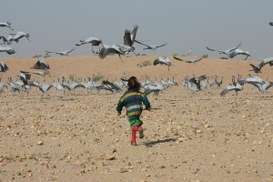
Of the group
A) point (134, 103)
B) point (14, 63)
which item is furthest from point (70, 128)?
point (14, 63)

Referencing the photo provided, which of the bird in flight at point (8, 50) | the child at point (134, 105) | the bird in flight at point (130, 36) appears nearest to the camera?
the child at point (134, 105)

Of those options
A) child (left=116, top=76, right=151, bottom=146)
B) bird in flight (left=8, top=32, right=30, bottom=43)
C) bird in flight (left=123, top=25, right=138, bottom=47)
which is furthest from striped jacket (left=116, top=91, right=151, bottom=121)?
bird in flight (left=8, top=32, right=30, bottom=43)

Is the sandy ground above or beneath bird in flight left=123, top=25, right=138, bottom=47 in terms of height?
beneath

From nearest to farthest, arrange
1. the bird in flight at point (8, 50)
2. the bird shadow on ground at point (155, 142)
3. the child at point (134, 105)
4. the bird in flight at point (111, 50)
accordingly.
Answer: the child at point (134, 105) → the bird shadow on ground at point (155, 142) → the bird in flight at point (111, 50) → the bird in flight at point (8, 50)

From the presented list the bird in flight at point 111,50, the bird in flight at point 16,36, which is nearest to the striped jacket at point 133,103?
the bird in flight at point 111,50

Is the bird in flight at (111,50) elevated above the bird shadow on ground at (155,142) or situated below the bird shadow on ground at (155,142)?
above

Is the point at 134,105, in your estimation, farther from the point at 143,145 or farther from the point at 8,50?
the point at 8,50

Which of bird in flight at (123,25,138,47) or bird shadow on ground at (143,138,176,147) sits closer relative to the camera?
bird shadow on ground at (143,138,176,147)

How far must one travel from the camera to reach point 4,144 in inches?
423

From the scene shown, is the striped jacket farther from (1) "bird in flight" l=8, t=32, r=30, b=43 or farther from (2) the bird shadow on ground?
(1) "bird in flight" l=8, t=32, r=30, b=43

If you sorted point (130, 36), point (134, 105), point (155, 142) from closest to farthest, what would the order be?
point (134, 105)
point (155, 142)
point (130, 36)

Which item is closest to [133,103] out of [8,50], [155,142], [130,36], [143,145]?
[143,145]

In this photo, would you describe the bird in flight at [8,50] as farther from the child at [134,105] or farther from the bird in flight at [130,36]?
the child at [134,105]

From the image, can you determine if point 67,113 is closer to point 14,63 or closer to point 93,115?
point 93,115
